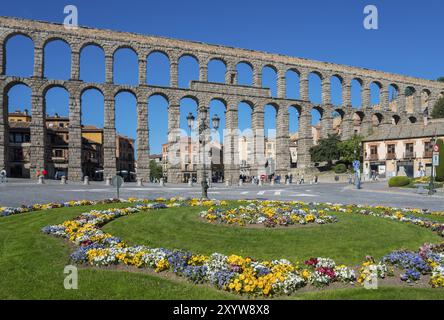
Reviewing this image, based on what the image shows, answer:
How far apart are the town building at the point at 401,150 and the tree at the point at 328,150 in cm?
517

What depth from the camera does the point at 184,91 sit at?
61719 millimetres

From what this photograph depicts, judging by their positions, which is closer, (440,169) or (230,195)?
(230,195)

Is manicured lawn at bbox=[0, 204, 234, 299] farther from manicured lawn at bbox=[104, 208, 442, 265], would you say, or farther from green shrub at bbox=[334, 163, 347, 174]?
green shrub at bbox=[334, 163, 347, 174]

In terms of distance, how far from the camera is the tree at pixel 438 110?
79.0 meters

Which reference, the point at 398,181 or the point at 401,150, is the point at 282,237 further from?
the point at 401,150

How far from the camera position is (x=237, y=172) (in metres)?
62.4

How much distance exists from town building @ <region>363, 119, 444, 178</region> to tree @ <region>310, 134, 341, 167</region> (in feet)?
17.0

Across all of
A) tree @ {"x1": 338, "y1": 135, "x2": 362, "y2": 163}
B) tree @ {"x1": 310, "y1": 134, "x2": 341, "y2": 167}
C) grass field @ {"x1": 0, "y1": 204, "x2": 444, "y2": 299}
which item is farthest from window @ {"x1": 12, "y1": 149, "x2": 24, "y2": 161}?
tree @ {"x1": 338, "y1": 135, "x2": 362, "y2": 163}

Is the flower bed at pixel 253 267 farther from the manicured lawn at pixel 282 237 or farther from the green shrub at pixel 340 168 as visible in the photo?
the green shrub at pixel 340 168

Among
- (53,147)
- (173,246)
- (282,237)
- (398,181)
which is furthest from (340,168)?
(53,147)

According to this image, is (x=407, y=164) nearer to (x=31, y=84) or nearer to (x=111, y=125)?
(x=111, y=125)

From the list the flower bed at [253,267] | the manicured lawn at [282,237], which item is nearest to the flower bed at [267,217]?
the manicured lawn at [282,237]

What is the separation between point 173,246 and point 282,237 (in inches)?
141

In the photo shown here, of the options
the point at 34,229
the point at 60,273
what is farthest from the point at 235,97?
the point at 60,273
